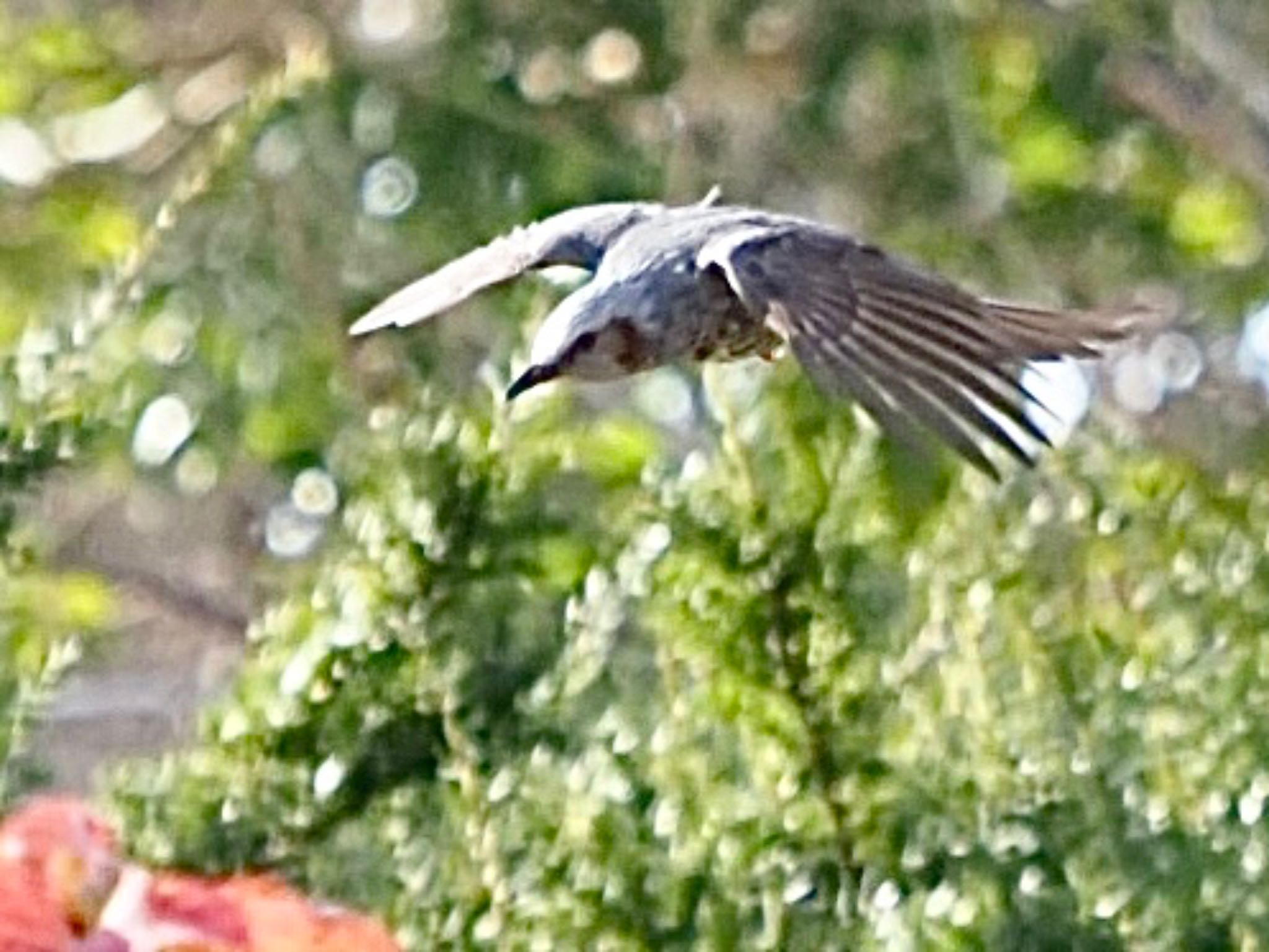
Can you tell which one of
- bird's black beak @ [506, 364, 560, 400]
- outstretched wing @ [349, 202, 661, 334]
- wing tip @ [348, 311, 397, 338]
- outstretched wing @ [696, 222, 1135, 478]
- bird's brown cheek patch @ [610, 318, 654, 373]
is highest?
outstretched wing @ [696, 222, 1135, 478]

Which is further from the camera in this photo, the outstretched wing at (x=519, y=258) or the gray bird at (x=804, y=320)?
the outstretched wing at (x=519, y=258)

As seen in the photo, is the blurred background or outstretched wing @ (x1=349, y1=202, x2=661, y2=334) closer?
the blurred background

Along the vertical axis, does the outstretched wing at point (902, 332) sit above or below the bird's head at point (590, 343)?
above

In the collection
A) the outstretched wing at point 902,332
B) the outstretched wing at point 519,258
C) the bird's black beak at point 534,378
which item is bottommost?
the outstretched wing at point 519,258

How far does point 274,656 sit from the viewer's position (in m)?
0.65

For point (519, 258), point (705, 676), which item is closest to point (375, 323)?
point (519, 258)

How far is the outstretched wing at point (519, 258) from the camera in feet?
2.34

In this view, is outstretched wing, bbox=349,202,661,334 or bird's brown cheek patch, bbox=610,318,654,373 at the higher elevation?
bird's brown cheek patch, bbox=610,318,654,373

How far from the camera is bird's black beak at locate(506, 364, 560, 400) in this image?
2.05 ft

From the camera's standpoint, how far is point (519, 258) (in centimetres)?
73

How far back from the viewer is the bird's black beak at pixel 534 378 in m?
0.63

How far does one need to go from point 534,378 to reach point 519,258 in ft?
0.34

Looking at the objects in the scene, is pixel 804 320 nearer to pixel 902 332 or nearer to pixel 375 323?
pixel 902 332

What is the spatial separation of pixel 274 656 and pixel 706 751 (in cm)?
10
